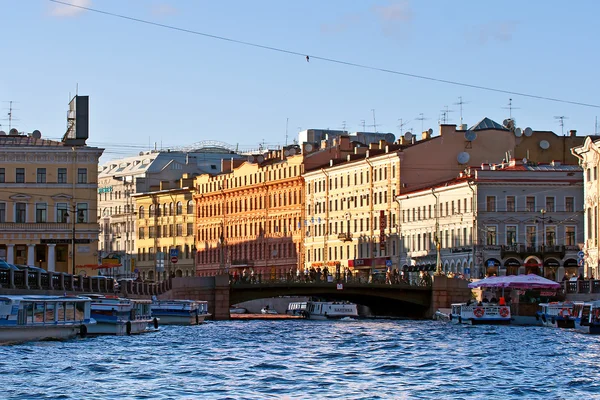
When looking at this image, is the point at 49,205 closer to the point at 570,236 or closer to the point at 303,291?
the point at 303,291

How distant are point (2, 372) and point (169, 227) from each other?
11448 centimetres

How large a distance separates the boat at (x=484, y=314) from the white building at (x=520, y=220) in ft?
64.2

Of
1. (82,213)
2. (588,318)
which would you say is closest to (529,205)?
(82,213)

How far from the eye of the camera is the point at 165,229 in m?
157

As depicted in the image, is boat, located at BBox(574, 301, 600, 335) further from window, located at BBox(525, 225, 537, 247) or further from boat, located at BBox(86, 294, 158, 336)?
window, located at BBox(525, 225, 537, 247)

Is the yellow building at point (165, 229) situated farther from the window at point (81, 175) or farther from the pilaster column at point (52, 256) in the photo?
the pilaster column at point (52, 256)

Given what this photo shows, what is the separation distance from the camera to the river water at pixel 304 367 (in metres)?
38.7

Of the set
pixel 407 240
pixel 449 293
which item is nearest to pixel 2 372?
pixel 449 293

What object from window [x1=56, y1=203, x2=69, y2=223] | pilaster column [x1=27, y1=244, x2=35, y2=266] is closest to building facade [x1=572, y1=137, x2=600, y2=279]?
window [x1=56, y1=203, x2=69, y2=223]

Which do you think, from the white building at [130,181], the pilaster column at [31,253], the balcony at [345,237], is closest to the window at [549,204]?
the balcony at [345,237]

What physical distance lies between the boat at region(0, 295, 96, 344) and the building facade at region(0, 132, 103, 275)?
41.9 metres

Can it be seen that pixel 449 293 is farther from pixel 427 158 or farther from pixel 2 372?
pixel 2 372

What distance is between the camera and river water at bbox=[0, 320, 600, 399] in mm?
38688

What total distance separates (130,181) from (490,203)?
6778cm
